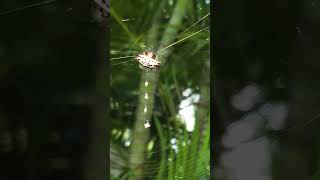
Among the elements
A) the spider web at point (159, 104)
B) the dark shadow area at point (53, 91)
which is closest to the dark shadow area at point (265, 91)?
the spider web at point (159, 104)

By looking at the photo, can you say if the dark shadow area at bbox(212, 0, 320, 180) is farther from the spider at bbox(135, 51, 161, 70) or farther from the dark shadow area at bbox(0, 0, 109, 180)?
the dark shadow area at bbox(0, 0, 109, 180)

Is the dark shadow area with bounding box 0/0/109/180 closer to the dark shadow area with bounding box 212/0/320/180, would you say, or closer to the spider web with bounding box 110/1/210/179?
the spider web with bounding box 110/1/210/179

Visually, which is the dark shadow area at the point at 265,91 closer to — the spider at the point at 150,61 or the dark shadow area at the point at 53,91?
the spider at the point at 150,61

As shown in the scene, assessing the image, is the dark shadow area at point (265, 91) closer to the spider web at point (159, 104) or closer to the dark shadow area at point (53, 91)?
the spider web at point (159, 104)

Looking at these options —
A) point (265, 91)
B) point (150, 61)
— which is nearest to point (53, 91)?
point (150, 61)

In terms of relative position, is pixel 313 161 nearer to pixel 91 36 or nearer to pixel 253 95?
pixel 253 95

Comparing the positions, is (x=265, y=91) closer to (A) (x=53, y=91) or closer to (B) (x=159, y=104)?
(B) (x=159, y=104)

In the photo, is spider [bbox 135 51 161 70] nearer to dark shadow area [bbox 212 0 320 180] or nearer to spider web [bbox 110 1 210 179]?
spider web [bbox 110 1 210 179]

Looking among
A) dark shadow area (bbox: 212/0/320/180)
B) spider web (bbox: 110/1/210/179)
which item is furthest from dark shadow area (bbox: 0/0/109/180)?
dark shadow area (bbox: 212/0/320/180)

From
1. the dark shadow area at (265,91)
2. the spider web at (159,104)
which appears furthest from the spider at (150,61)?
the dark shadow area at (265,91)

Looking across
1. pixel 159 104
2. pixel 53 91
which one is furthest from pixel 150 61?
pixel 53 91

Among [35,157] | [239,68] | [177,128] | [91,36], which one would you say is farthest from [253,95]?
[35,157]
